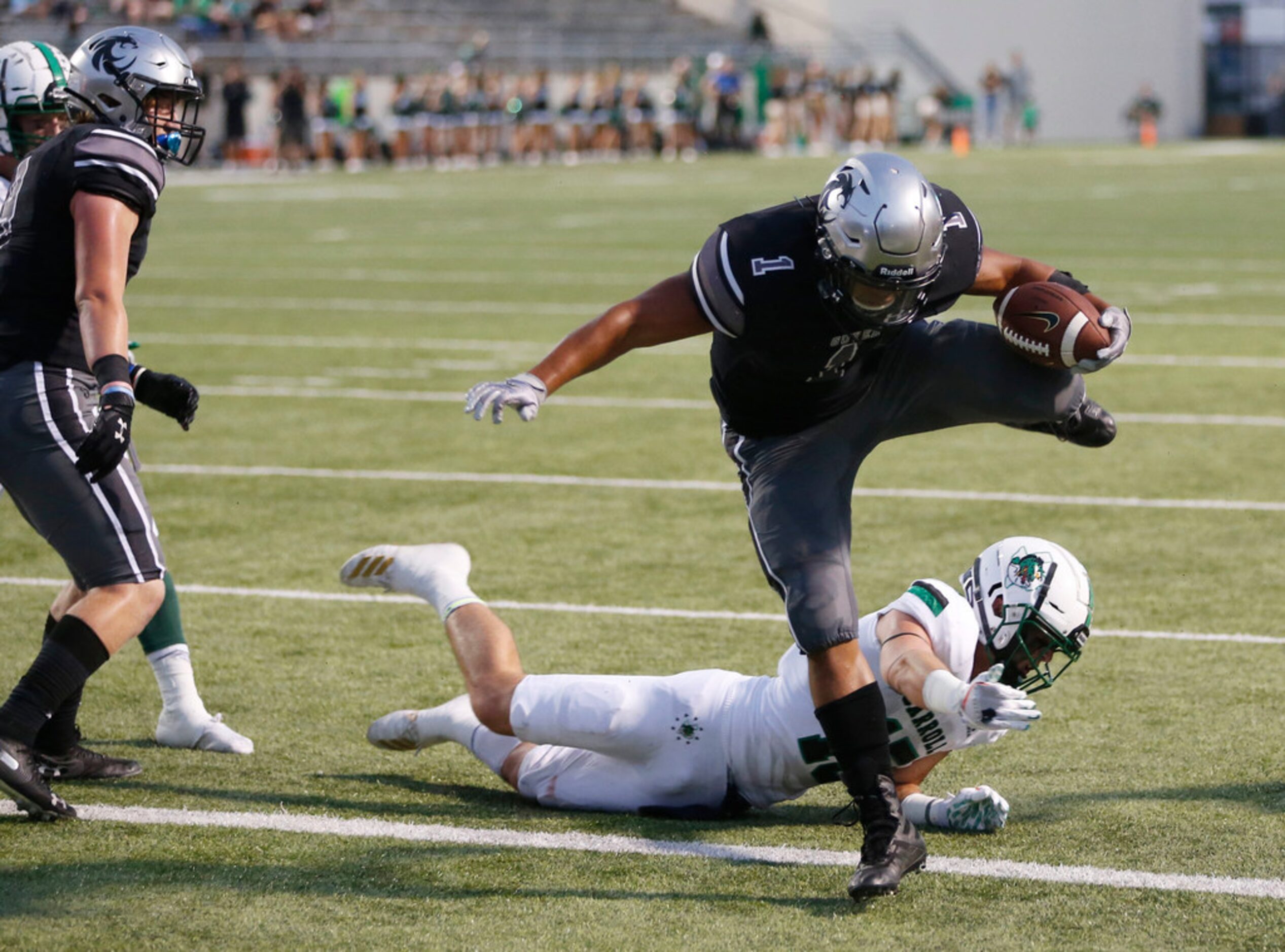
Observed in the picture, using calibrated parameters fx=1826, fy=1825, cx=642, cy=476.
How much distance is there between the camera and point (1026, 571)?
13.4 ft

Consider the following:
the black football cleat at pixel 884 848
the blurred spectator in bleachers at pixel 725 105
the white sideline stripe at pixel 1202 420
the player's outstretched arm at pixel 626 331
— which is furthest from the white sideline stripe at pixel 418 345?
the blurred spectator in bleachers at pixel 725 105

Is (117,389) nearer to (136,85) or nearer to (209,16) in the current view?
(136,85)

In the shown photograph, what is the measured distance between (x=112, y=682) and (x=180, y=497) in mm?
2776

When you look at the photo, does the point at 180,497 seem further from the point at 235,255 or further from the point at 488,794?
the point at 235,255

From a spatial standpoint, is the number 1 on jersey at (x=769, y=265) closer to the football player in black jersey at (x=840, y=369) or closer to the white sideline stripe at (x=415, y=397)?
the football player in black jersey at (x=840, y=369)

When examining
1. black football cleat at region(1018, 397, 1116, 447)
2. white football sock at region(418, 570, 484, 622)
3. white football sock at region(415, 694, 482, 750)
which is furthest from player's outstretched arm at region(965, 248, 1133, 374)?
white football sock at region(415, 694, 482, 750)

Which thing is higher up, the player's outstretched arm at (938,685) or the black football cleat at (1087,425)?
the black football cleat at (1087,425)

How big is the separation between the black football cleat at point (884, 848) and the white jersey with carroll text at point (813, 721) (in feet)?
0.79

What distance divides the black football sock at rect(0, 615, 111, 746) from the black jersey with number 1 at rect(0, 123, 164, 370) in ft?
2.20

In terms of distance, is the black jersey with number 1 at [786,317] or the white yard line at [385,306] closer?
the black jersey with number 1 at [786,317]

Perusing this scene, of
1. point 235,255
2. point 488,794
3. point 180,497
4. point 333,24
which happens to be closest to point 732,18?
point 333,24

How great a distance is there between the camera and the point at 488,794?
15.1 ft

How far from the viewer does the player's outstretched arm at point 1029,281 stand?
4.35m

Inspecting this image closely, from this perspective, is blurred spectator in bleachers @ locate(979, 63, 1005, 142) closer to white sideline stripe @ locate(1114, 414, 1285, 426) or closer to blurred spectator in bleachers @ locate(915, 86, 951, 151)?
blurred spectator in bleachers @ locate(915, 86, 951, 151)
